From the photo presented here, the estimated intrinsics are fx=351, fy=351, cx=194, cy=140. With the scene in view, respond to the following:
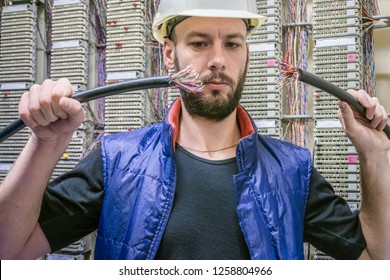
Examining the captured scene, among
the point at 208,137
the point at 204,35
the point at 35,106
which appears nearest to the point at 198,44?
the point at 204,35

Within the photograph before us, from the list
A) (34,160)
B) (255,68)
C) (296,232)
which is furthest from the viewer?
(255,68)

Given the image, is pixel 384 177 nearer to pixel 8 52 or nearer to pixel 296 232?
Result: pixel 296 232

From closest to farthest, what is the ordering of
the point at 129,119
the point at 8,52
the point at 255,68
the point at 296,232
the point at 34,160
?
the point at 34,160, the point at 296,232, the point at 255,68, the point at 129,119, the point at 8,52

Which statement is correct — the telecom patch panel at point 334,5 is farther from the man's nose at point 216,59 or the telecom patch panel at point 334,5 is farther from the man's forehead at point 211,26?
the man's nose at point 216,59

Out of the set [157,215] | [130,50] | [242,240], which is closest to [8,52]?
[130,50]

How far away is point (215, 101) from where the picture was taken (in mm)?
1112

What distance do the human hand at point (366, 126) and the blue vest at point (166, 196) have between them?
7.2 inches

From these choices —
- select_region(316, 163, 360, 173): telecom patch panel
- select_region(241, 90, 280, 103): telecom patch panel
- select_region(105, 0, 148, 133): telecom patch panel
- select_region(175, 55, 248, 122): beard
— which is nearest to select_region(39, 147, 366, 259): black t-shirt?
select_region(175, 55, 248, 122): beard

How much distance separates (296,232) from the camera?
1.09 metres

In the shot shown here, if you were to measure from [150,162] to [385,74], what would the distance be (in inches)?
57.7

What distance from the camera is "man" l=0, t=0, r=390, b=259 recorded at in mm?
993

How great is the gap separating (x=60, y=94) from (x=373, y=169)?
38.2 inches

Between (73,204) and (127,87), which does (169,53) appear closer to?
(127,87)

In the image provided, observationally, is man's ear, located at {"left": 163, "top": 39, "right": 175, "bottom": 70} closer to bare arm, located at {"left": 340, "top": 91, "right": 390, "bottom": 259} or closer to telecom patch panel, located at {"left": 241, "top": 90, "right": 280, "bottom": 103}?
bare arm, located at {"left": 340, "top": 91, "right": 390, "bottom": 259}
